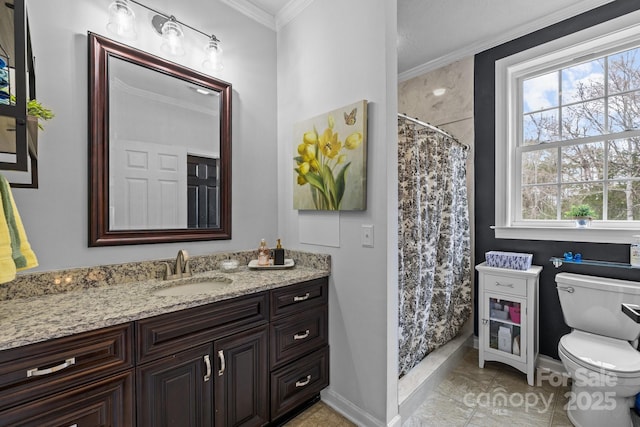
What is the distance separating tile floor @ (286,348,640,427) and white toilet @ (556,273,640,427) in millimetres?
138

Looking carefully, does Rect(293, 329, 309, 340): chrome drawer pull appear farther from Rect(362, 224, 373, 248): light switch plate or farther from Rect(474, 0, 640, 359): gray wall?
Rect(474, 0, 640, 359): gray wall

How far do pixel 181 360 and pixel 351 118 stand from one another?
4.80 ft

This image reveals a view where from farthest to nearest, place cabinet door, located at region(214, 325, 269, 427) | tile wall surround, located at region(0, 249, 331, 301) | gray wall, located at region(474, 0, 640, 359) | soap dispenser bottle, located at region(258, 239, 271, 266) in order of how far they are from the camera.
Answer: gray wall, located at region(474, 0, 640, 359) < soap dispenser bottle, located at region(258, 239, 271, 266) < cabinet door, located at region(214, 325, 269, 427) < tile wall surround, located at region(0, 249, 331, 301)

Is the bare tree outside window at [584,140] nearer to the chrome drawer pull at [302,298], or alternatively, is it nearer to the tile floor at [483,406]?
the tile floor at [483,406]

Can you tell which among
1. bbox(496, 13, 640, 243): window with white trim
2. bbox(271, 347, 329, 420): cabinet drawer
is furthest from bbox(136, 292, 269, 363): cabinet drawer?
bbox(496, 13, 640, 243): window with white trim

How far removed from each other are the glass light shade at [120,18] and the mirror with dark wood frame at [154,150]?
69mm

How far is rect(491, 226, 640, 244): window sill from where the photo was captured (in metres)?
1.93

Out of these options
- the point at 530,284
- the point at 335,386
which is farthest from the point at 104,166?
the point at 530,284

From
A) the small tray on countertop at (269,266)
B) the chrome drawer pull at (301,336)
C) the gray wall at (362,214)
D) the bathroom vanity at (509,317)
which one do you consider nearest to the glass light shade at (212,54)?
the gray wall at (362,214)

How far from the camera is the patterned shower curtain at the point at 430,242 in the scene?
1922 millimetres

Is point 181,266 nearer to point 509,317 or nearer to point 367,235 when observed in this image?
point 367,235

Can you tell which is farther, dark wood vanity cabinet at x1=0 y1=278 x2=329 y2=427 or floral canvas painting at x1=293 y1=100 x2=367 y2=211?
floral canvas painting at x1=293 y1=100 x2=367 y2=211

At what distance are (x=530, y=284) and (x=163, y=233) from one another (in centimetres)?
245

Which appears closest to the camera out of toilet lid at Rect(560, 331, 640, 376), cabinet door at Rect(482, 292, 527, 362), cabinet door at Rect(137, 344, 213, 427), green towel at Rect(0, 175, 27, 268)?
green towel at Rect(0, 175, 27, 268)
